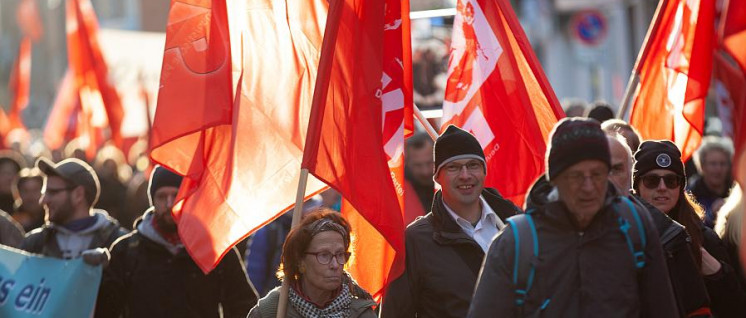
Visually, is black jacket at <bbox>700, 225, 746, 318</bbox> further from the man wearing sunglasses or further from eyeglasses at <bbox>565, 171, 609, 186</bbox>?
the man wearing sunglasses

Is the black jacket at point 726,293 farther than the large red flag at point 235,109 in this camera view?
No

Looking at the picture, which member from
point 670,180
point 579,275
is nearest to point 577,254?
point 579,275

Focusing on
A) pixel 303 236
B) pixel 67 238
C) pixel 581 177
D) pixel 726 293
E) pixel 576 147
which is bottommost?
pixel 67 238

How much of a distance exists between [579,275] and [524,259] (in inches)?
7.5

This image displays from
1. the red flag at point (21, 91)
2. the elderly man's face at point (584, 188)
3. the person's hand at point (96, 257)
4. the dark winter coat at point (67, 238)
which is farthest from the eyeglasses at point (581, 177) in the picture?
the red flag at point (21, 91)

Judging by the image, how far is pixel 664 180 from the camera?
684 centimetres

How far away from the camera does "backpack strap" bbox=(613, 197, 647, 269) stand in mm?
5129

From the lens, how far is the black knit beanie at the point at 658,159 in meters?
6.85

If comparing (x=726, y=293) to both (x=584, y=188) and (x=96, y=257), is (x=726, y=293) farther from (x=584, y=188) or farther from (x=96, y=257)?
(x=96, y=257)

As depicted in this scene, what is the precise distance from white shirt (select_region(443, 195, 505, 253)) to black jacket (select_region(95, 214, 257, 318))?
205 cm

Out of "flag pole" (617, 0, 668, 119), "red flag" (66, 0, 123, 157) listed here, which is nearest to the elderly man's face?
"flag pole" (617, 0, 668, 119)

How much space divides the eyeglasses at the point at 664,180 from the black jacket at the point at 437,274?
2.88 ft

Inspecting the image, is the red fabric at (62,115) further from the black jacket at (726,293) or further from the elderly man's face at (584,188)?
the elderly man's face at (584,188)

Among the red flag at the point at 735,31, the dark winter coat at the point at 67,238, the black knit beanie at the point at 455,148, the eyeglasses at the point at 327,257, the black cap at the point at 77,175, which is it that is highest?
the red flag at the point at 735,31
